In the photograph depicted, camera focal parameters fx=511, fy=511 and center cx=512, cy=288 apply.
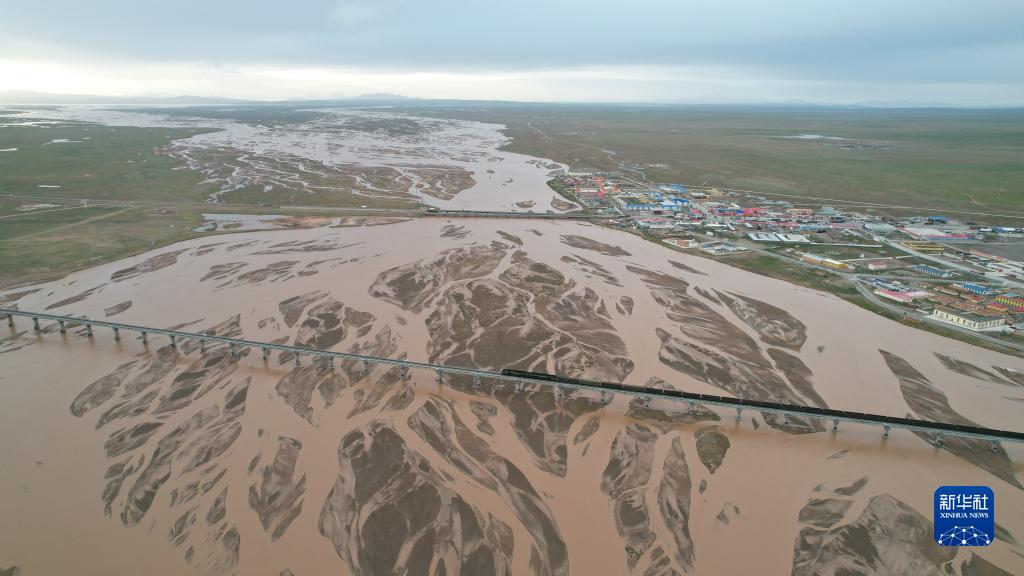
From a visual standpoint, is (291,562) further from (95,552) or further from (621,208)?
(621,208)

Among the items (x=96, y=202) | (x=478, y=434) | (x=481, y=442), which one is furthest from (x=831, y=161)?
(x=96, y=202)

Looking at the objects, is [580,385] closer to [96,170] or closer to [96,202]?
[96,202]

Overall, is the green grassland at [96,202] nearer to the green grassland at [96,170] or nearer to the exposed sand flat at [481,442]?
the green grassland at [96,170]

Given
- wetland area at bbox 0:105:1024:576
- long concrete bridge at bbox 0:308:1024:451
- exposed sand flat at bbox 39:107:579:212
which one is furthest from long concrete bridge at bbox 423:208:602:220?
long concrete bridge at bbox 0:308:1024:451

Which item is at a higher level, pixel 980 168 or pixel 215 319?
pixel 980 168

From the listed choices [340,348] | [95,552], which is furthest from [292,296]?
[95,552]

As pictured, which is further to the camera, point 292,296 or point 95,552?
point 292,296

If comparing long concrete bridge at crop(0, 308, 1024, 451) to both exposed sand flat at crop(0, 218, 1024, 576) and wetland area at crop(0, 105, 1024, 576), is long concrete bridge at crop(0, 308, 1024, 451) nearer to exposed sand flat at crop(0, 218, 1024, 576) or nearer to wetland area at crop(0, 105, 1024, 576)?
wetland area at crop(0, 105, 1024, 576)
